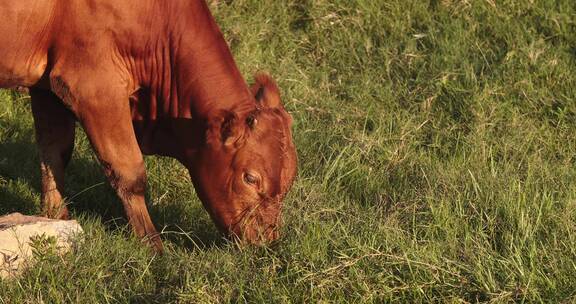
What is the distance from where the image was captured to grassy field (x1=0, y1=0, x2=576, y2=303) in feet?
17.6

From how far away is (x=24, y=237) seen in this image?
5.74m

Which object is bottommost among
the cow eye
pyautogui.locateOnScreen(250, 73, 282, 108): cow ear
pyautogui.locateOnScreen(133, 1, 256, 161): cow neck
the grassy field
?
the grassy field

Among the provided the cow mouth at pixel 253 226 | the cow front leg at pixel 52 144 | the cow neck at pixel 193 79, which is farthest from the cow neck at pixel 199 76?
the cow front leg at pixel 52 144

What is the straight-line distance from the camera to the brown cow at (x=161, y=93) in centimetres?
620

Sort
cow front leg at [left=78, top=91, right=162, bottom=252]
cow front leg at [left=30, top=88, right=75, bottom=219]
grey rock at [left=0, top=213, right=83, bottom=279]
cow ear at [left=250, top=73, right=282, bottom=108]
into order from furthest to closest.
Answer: cow front leg at [left=30, top=88, right=75, bottom=219] → cow ear at [left=250, top=73, right=282, bottom=108] → cow front leg at [left=78, top=91, right=162, bottom=252] → grey rock at [left=0, top=213, right=83, bottom=279]

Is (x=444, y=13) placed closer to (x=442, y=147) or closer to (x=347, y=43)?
(x=347, y=43)

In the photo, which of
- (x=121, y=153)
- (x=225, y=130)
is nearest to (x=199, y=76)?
(x=225, y=130)

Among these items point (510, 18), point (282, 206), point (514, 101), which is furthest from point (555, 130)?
point (282, 206)

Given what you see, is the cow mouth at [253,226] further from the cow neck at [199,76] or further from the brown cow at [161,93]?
the cow neck at [199,76]

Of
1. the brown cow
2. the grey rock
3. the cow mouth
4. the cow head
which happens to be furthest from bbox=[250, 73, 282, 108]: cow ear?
the grey rock

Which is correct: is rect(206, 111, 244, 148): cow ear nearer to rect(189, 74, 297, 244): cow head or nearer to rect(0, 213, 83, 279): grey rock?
rect(189, 74, 297, 244): cow head

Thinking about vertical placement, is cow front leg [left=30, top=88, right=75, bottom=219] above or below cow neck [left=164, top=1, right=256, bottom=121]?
below

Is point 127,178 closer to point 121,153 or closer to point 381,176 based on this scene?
point 121,153

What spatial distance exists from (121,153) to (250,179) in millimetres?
761
